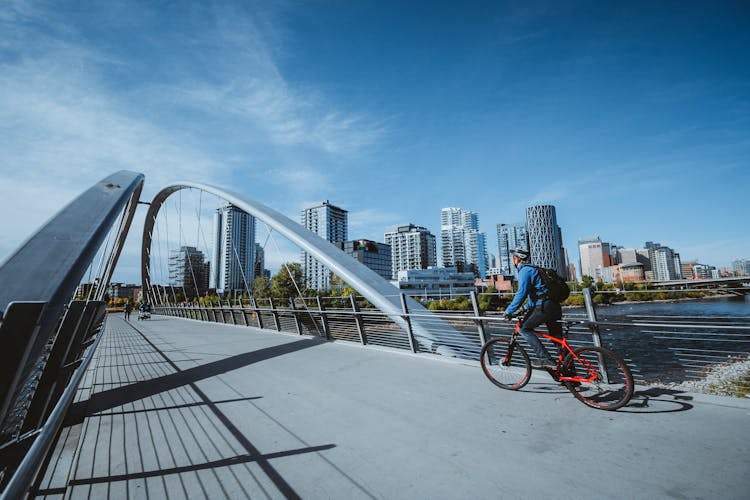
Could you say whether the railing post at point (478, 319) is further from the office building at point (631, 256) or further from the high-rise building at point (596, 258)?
the office building at point (631, 256)

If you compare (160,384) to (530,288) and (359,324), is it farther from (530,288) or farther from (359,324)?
(530,288)

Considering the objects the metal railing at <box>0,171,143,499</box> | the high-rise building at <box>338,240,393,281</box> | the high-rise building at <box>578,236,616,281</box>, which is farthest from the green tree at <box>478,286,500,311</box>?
the high-rise building at <box>578,236,616,281</box>

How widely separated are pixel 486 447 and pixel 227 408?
260 centimetres

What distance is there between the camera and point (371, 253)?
125000mm

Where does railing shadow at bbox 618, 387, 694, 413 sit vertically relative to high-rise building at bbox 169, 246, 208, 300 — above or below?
below

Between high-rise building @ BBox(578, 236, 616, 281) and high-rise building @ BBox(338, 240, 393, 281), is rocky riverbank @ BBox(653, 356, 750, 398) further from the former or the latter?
high-rise building @ BBox(578, 236, 616, 281)

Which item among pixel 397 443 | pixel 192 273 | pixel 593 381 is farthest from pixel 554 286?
pixel 192 273

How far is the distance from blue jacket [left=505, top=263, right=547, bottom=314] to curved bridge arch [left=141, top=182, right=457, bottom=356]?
233 centimetres

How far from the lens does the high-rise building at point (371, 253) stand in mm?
120250

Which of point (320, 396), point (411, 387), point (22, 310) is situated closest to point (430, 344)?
point (411, 387)

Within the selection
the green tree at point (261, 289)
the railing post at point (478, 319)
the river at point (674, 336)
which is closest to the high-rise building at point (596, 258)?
the green tree at point (261, 289)

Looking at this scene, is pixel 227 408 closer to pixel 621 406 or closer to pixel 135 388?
pixel 135 388

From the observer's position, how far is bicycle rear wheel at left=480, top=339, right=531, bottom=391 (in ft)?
13.0

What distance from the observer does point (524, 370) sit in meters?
4.18
